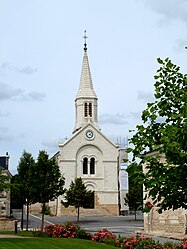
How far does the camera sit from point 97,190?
7169cm

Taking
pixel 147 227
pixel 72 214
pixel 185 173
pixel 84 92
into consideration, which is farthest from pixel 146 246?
pixel 84 92

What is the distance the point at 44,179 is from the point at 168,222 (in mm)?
10634

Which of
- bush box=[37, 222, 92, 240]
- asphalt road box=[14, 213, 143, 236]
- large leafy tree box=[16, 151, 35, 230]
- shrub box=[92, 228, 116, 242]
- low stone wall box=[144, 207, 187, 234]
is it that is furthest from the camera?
asphalt road box=[14, 213, 143, 236]

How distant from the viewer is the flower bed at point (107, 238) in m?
18.6

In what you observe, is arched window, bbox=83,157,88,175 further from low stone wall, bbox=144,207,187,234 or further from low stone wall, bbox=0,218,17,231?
low stone wall, bbox=144,207,187,234

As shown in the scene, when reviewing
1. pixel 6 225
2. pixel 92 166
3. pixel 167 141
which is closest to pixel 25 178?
pixel 6 225

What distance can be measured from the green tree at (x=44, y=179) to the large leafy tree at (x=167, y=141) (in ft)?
89.0

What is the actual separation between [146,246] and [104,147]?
Result: 54376 mm

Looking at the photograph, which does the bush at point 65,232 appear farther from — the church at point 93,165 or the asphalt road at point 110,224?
the church at point 93,165

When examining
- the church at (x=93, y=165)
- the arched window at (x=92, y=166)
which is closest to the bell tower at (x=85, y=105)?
the church at (x=93, y=165)

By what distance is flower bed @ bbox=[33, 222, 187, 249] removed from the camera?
18.6 meters

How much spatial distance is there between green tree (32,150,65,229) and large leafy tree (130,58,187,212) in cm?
2712

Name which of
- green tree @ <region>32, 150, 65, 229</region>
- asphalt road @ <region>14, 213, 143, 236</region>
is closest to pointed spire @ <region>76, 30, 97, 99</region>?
asphalt road @ <region>14, 213, 143, 236</region>

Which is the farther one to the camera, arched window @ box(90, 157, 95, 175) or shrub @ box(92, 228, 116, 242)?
arched window @ box(90, 157, 95, 175)
